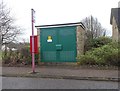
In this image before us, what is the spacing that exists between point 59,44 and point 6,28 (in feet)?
38.5

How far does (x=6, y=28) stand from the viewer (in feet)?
77.9

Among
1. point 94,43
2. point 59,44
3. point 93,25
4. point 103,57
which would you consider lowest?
point 103,57

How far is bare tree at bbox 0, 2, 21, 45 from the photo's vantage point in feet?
76.4

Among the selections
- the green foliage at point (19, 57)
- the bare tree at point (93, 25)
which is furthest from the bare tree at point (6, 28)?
the bare tree at point (93, 25)

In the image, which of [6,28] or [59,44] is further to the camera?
[6,28]

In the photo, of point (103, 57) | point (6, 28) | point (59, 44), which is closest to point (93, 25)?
point (6, 28)

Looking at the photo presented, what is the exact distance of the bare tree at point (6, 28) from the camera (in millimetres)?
23281

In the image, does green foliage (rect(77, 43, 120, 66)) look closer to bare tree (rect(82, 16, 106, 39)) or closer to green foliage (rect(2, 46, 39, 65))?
green foliage (rect(2, 46, 39, 65))

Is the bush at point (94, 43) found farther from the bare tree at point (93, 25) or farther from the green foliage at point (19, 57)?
the bare tree at point (93, 25)

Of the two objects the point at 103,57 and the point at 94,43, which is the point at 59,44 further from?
the point at 94,43

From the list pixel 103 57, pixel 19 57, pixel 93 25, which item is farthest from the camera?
pixel 93 25

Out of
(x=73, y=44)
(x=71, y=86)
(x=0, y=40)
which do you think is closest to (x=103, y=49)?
(x=73, y=44)

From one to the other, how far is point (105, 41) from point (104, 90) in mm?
10447

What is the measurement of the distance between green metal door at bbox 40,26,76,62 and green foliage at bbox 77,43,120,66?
87cm
